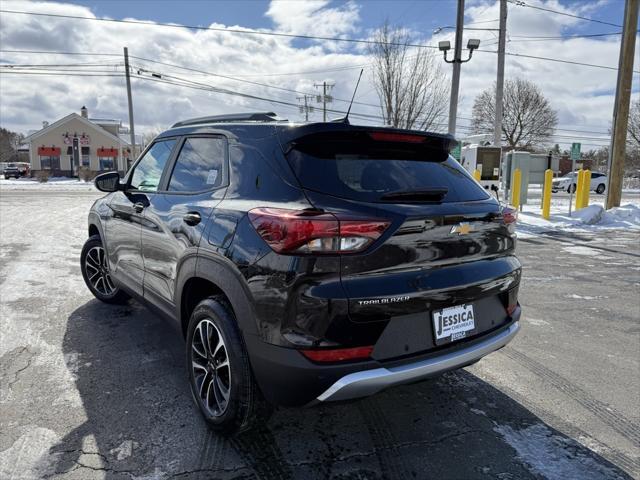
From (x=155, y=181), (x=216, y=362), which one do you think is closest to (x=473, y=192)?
(x=216, y=362)

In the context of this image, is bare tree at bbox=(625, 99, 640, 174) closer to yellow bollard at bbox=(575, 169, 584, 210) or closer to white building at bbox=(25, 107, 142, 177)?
yellow bollard at bbox=(575, 169, 584, 210)

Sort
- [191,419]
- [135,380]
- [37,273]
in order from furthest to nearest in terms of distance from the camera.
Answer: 1. [37,273]
2. [135,380]
3. [191,419]

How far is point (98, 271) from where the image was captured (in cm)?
504

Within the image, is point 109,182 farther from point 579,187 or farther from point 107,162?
point 107,162

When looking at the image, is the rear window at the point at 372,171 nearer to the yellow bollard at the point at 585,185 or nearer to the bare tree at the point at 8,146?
the yellow bollard at the point at 585,185

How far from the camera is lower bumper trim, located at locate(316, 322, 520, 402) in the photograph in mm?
2158

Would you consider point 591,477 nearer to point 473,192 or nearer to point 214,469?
point 473,192

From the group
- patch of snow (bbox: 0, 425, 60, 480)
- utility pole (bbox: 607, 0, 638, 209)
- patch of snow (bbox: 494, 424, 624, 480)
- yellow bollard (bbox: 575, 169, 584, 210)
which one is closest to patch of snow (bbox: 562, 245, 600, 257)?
yellow bollard (bbox: 575, 169, 584, 210)

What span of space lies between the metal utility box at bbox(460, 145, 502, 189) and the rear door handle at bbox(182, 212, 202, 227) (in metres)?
15.8

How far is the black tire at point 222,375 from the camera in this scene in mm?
2461

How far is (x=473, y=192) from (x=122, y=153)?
Result: 58.0 metres

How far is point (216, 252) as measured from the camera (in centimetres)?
256

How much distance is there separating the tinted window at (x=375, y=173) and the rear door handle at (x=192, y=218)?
28.8 inches

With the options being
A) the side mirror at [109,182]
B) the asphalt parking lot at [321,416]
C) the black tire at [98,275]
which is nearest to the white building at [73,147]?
the black tire at [98,275]
